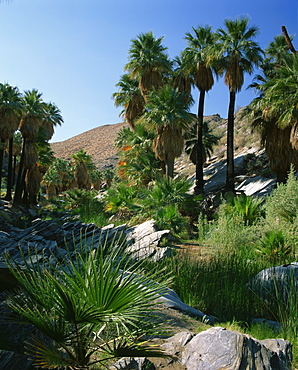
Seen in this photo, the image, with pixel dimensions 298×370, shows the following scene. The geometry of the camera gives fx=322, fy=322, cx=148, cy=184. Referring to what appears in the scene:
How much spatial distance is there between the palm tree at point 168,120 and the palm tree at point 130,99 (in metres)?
5.97

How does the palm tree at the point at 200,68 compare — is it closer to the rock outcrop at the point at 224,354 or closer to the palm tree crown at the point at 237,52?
the palm tree crown at the point at 237,52

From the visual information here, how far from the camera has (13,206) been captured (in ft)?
95.2

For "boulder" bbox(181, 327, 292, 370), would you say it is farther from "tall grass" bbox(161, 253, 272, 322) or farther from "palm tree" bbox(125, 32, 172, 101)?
"palm tree" bbox(125, 32, 172, 101)

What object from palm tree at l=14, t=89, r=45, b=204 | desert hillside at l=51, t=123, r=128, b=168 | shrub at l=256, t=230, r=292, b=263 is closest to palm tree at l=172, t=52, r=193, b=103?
palm tree at l=14, t=89, r=45, b=204

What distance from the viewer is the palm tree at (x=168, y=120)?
2119 cm

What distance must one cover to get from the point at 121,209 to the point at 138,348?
51.8 feet

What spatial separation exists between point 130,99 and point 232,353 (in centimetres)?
2669

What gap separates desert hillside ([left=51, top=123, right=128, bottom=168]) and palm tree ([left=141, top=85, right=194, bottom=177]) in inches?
2262

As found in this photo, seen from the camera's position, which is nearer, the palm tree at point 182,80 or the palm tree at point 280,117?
the palm tree at point 280,117

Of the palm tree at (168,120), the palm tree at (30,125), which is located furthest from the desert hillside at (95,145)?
the palm tree at (168,120)

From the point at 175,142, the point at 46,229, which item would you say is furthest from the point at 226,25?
the point at 46,229

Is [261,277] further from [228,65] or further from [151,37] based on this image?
[151,37]

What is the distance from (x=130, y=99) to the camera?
91.7 feet

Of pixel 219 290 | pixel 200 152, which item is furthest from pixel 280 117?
pixel 219 290
